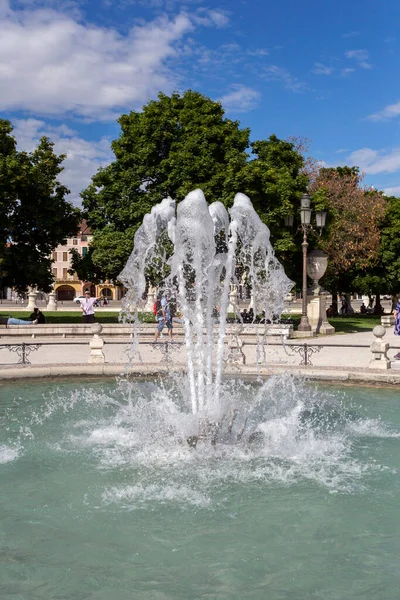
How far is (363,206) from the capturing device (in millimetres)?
36344

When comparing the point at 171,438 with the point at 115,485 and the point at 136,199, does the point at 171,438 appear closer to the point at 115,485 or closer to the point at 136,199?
the point at 115,485

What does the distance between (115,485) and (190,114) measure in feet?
74.5

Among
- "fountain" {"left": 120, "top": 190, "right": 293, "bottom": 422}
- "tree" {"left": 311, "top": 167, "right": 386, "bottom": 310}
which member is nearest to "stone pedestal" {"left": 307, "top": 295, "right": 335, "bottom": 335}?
"tree" {"left": 311, "top": 167, "right": 386, "bottom": 310}

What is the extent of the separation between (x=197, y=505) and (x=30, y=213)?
2244 centimetres

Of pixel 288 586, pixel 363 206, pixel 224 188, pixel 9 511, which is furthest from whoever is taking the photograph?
pixel 363 206

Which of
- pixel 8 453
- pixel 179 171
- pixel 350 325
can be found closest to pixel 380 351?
pixel 8 453

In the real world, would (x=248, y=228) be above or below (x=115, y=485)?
above

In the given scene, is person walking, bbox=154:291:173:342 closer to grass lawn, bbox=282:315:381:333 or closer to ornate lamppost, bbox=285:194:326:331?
ornate lamppost, bbox=285:194:326:331

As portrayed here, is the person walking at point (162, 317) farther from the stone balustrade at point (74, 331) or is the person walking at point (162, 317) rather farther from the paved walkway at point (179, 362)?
the stone balustrade at point (74, 331)

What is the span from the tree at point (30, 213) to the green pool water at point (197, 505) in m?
16.4

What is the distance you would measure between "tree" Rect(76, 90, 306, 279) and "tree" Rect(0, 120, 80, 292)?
61.9 inches

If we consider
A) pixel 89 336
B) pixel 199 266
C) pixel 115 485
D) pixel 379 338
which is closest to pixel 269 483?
pixel 115 485

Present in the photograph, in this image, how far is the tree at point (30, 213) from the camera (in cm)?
2502

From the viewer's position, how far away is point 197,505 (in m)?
5.94
